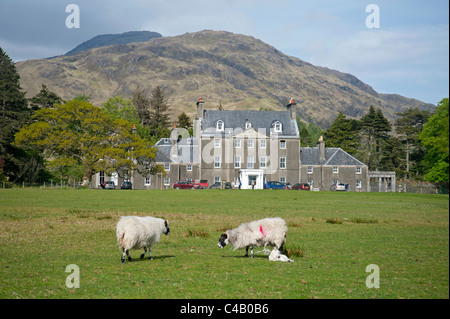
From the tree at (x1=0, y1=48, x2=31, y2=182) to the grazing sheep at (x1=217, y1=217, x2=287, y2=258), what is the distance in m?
70.5

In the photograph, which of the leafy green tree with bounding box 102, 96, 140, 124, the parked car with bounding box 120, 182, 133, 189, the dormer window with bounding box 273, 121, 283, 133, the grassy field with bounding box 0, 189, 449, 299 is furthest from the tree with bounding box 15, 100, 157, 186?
the grassy field with bounding box 0, 189, 449, 299

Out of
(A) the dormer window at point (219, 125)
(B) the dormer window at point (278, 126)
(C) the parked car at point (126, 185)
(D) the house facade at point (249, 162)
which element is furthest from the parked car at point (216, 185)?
(B) the dormer window at point (278, 126)

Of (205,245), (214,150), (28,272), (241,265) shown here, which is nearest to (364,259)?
(241,265)

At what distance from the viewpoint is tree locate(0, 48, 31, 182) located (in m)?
82.9

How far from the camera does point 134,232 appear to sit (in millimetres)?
14992

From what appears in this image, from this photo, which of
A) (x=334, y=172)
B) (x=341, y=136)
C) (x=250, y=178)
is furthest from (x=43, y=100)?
(x=341, y=136)

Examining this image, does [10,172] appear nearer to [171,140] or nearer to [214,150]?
[171,140]

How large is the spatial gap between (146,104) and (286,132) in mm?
67939

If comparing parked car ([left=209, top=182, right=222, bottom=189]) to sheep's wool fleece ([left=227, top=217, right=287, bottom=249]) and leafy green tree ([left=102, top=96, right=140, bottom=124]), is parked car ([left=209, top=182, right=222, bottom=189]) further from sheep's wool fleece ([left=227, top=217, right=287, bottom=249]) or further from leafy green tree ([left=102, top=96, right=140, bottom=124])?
sheep's wool fleece ([left=227, top=217, right=287, bottom=249])

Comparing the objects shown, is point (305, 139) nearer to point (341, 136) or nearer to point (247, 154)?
point (341, 136)

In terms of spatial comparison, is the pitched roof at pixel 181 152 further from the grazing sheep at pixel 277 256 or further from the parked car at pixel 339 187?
the grazing sheep at pixel 277 256

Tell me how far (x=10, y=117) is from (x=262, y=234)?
8606 centimetres
